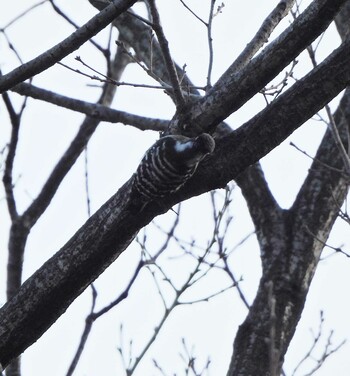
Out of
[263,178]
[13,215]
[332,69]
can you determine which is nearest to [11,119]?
[13,215]

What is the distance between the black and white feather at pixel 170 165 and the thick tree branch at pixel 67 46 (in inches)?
25.3

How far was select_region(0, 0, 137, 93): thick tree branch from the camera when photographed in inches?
121

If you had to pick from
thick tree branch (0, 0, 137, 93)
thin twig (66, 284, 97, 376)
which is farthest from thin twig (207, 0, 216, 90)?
thin twig (66, 284, 97, 376)

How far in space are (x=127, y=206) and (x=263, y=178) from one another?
1.88 meters

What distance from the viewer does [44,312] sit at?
3.64 metres

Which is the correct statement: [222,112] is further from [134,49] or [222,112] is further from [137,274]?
[134,49]

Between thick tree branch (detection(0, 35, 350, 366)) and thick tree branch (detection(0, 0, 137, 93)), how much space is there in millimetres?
714

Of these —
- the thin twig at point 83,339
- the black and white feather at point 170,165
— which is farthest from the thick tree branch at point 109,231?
the thin twig at point 83,339

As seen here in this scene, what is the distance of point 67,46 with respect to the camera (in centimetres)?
316

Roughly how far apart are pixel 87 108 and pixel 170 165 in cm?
186

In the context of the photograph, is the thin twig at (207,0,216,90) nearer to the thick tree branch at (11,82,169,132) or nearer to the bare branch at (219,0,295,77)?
the bare branch at (219,0,295,77)

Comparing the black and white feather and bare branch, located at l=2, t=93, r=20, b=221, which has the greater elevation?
bare branch, located at l=2, t=93, r=20, b=221

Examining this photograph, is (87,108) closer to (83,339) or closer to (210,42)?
(83,339)

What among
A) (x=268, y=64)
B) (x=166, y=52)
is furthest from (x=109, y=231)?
(x=268, y=64)
